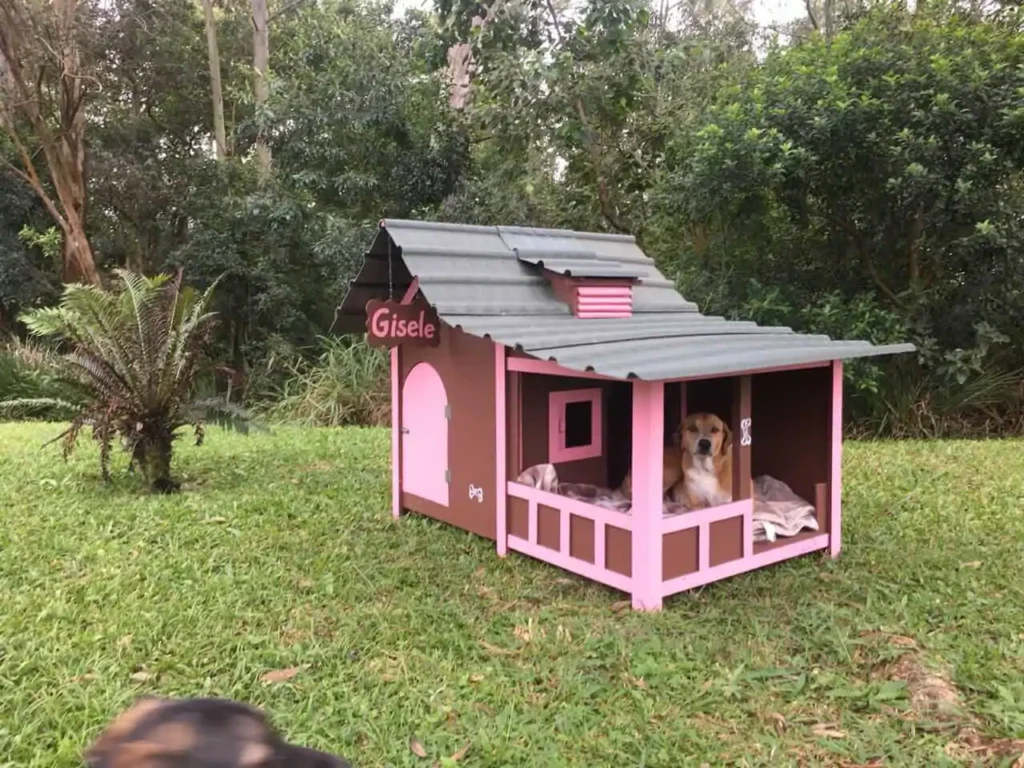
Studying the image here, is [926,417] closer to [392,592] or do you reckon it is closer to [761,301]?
[761,301]

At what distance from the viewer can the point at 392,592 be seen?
4516 millimetres

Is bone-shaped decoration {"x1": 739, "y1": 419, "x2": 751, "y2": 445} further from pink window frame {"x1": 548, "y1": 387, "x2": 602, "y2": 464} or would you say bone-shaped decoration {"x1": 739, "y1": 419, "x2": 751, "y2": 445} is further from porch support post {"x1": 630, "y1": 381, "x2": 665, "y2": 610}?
pink window frame {"x1": 548, "y1": 387, "x2": 602, "y2": 464}

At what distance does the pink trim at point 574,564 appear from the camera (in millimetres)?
4371

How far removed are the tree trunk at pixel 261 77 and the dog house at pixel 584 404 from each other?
780 centimetres

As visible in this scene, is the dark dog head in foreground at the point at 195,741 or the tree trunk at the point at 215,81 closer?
the dark dog head in foreground at the point at 195,741

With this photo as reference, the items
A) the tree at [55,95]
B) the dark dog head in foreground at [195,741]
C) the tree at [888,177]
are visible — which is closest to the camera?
the dark dog head in foreground at [195,741]

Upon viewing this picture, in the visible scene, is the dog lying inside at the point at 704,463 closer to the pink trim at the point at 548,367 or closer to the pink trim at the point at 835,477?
the pink trim at the point at 548,367

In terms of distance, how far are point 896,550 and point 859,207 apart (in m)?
5.75

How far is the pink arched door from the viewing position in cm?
573

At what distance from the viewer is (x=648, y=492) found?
4.17m

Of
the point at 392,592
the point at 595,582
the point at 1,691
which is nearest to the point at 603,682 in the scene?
the point at 595,582

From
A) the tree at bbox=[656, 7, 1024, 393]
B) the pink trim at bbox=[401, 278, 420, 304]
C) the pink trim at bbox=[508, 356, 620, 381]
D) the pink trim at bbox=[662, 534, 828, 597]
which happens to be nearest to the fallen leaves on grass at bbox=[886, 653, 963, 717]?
the pink trim at bbox=[662, 534, 828, 597]

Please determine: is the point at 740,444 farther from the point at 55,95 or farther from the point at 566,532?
the point at 55,95

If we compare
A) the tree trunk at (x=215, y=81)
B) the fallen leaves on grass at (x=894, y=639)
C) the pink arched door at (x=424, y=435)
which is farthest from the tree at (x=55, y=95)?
the fallen leaves on grass at (x=894, y=639)
